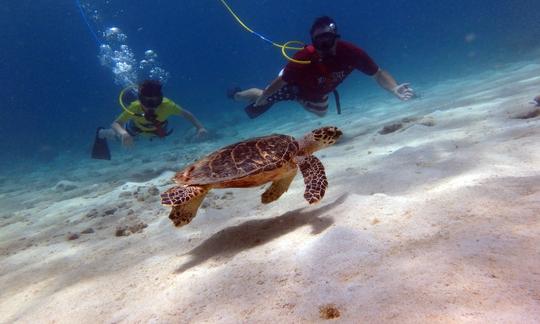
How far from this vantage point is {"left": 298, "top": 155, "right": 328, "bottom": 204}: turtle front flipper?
3.30 metres

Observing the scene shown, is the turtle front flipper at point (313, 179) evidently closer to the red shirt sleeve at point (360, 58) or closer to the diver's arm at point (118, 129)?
the red shirt sleeve at point (360, 58)

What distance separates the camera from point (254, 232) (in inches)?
149

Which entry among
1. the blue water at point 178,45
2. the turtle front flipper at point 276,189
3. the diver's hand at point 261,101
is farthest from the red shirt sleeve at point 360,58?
the blue water at point 178,45

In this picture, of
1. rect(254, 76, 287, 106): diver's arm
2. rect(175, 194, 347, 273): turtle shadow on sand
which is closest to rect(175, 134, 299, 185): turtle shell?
rect(175, 194, 347, 273): turtle shadow on sand

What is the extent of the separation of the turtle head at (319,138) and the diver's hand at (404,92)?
3508 mm

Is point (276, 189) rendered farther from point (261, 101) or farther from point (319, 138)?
point (261, 101)

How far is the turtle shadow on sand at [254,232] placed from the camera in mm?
3412

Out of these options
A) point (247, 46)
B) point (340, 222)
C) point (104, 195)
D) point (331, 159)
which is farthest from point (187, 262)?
point (247, 46)

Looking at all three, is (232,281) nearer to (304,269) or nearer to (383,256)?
(304,269)

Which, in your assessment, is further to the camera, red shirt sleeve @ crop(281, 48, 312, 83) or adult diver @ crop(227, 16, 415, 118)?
red shirt sleeve @ crop(281, 48, 312, 83)

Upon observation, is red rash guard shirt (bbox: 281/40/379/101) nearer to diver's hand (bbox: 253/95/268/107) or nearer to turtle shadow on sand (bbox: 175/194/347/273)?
diver's hand (bbox: 253/95/268/107)

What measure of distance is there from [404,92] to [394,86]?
655 millimetres

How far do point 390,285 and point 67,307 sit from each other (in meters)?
3.09

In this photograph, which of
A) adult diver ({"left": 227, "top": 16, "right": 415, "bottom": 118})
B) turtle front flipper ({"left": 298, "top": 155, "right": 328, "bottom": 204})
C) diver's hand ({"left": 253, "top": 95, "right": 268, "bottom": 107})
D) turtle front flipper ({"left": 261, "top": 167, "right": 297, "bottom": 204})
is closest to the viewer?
turtle front flipper ({"left": 298, "top": 155, "right": 328, "bottom": 204})
